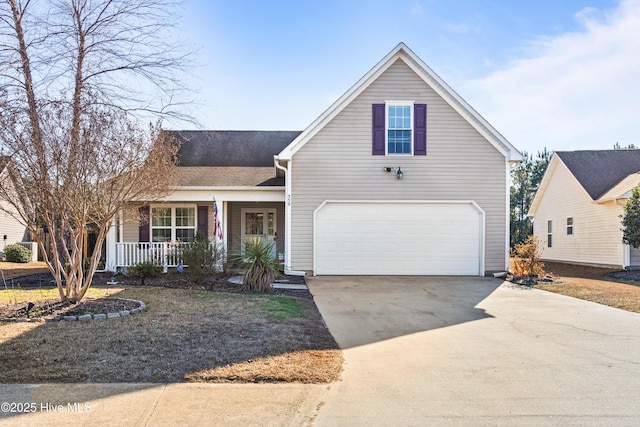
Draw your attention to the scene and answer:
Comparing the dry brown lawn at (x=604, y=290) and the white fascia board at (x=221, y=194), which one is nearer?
the dry brown lawn at (x=604, y=290)

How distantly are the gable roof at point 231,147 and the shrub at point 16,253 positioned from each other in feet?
30.1

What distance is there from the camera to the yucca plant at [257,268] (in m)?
10.3

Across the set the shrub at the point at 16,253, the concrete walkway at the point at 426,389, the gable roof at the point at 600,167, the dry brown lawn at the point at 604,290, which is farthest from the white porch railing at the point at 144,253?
the gable roof at the point at 600,167

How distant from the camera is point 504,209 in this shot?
14016 mm

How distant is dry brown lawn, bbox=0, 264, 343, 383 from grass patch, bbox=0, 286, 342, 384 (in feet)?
0.03

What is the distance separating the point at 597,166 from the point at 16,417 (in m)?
22.9

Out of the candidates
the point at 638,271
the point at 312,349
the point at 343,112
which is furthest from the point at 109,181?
the point at 638,271

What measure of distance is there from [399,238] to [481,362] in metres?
8.75

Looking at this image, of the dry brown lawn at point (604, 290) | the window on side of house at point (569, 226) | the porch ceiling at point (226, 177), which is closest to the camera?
the dry brown lawn at point (604, 290)

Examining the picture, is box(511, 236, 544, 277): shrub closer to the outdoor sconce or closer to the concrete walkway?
the outdoor sconce

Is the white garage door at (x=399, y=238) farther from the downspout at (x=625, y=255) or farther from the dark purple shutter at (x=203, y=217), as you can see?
the downspout at (x=625, y=255)

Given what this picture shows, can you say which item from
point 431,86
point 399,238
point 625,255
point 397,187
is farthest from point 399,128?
point 625,255

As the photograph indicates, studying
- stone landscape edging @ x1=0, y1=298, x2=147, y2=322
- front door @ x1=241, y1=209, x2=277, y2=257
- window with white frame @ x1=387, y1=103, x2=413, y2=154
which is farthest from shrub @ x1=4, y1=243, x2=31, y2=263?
window with white frame @ x1=387, y1=103, x2=413, y2=154

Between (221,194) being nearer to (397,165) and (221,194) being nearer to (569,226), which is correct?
(397,165)
